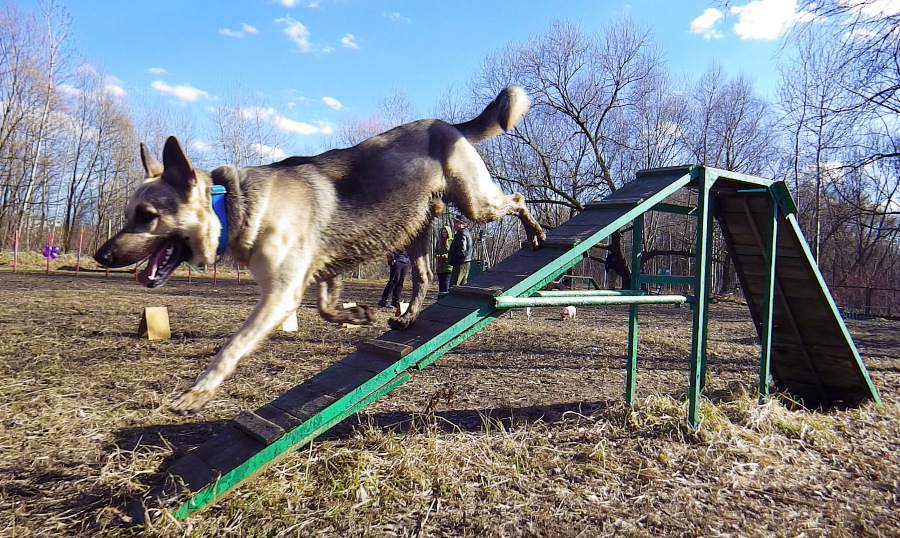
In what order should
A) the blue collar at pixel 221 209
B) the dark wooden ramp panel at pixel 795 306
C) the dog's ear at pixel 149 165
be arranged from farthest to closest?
1. the dark wooden ramp panel at pixel 795 306
2. the dog's ear at pixel 149 165
3. the blue collar at pixel 221 209

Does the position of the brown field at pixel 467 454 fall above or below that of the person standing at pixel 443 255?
below

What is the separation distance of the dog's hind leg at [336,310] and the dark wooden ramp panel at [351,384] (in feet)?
0.75

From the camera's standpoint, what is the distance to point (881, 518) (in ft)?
10.2

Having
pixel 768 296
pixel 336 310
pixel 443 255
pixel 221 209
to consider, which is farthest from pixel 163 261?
pixel 443 255

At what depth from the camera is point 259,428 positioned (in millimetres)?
2863

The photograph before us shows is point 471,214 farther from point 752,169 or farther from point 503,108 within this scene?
point 752,169

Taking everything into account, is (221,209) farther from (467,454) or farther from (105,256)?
(467,454)

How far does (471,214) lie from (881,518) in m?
3.10

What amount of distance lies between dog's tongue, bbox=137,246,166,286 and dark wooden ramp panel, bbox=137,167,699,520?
42.1 inches

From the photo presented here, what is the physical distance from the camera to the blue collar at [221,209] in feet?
7.58

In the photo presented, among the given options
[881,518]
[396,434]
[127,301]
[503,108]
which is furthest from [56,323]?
A: [881,518]

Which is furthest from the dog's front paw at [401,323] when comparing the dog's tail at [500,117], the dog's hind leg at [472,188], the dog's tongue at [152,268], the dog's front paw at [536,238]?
the dog's tongue at [152,268]

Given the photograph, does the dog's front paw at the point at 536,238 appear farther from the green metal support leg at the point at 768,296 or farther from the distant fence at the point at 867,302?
the distant fence at the point at 867,302

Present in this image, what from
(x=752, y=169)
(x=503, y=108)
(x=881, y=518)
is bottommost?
(x=881, y=518)
